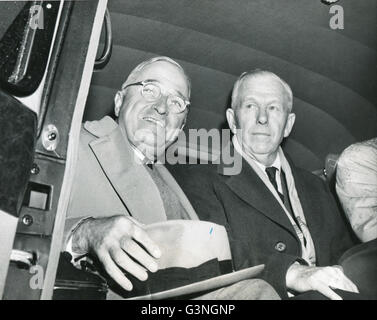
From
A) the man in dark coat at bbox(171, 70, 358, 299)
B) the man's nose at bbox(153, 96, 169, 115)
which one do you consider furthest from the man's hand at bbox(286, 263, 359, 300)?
the man's nose at bbox(153, 96, 169, 115)

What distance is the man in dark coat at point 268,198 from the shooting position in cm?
175

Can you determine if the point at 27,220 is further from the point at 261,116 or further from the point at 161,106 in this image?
the point at 261,116

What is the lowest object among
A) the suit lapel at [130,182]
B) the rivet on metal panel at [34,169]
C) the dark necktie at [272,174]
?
the rivet on metal panel at [34,169]

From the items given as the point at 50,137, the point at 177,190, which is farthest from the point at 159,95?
A: the point at 50,137

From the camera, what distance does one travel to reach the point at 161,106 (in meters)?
1.98

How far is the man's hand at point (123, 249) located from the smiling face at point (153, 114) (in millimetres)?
740

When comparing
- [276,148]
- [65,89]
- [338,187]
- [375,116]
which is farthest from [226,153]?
[65,89]

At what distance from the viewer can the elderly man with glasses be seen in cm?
116

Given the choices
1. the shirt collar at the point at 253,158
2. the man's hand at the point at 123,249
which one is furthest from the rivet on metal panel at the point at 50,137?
the shirt collar at the point at 253,158

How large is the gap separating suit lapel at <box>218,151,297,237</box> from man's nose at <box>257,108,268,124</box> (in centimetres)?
24

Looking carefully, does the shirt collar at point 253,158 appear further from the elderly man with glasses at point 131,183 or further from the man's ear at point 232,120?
the elderly man with glasses at point 131,183

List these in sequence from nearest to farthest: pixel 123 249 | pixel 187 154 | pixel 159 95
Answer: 1. pixel 123 249
2. pixel 159 95
3. pixel 187 154

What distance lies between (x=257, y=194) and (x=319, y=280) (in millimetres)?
645

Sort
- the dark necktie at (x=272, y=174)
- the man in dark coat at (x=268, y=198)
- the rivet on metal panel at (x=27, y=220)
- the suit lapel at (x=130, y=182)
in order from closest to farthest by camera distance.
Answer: the rivet on metal panel at (x=27, y=220) < the suit lapel at (x=130, y=182) < the man in dark coat at (x=268, y=198) < the dark necktie at (x=272, y=174)
